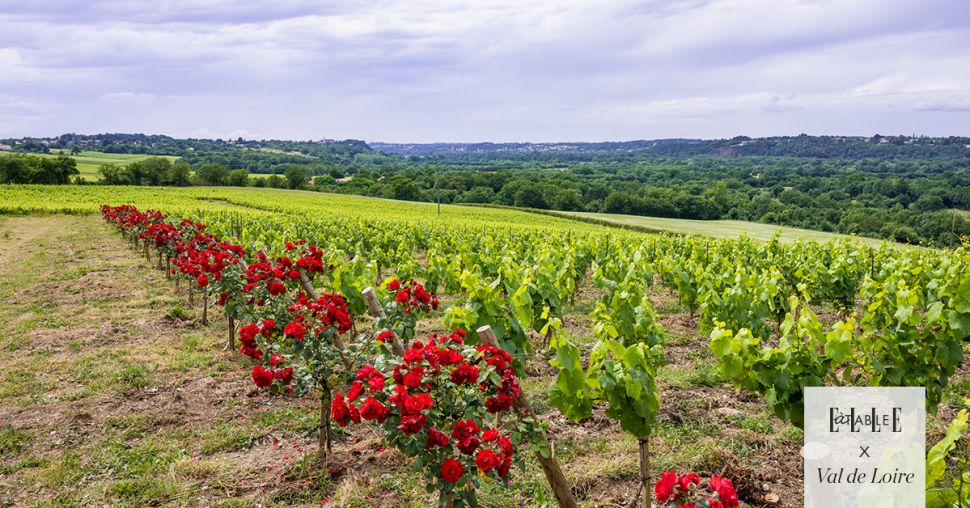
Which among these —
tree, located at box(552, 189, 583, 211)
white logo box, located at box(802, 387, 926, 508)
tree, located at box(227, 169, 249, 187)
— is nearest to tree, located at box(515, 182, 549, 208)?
tree, located at box(552, 189, 583, 211)

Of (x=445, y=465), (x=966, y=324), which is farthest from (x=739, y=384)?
(x=445, y=465)

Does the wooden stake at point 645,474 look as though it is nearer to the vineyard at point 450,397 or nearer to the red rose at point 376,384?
the vineyard at point 450,397

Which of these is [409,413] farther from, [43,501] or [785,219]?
[785,219]

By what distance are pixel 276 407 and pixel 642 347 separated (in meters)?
4.29

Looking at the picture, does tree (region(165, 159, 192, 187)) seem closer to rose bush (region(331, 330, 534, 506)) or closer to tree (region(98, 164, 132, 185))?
tree (region(98, 164, 132, 185))

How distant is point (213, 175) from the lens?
78.0 m

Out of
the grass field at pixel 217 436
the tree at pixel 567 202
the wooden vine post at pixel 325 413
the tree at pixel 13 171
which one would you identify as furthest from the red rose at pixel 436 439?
the tree at pixel 13 171

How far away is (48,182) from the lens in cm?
6391

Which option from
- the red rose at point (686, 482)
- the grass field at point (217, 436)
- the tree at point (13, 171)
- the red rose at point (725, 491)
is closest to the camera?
the red rose at point (725, 491)

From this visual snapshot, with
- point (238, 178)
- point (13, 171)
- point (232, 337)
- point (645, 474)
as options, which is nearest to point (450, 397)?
point (645, 474)

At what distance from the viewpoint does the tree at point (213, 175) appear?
3034 inches

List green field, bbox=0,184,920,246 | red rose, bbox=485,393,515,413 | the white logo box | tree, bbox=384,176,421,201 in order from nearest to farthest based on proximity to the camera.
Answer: the white logo box
red rose, bbox=485,393,515,413
green field, bbox=0,184,920,246
tree, bbox=384,176,421,201

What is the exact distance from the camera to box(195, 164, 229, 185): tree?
3034 inches

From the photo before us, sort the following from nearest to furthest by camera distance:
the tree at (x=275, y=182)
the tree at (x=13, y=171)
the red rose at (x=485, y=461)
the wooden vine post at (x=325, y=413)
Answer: the red rose at (x=485, y=461)
the wooden vine post at (x=325, y=413)
the tree at (x=13, y=171)
the tree at (x=275, y=182)
